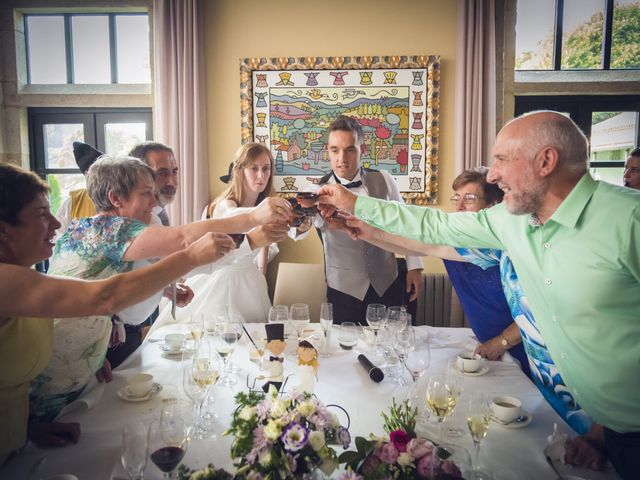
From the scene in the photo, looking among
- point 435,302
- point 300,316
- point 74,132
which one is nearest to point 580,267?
point 300,316

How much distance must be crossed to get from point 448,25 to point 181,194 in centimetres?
291

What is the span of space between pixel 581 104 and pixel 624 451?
4158mm

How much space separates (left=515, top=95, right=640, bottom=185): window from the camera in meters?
4.52

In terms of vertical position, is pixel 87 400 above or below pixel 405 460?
below

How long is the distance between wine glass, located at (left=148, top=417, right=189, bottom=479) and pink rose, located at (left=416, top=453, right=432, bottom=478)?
0.55m

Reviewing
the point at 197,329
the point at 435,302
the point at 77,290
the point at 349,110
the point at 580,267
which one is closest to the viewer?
the point at 77,290

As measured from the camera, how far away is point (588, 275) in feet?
4.60

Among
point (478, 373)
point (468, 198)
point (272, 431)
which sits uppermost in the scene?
point (468, 198)

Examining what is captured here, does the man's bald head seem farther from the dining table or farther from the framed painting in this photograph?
the framed painting

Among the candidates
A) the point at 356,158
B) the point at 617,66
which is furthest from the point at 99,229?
the point at 617,66

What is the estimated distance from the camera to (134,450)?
106 cm

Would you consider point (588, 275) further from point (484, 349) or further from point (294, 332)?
point (294, 332)

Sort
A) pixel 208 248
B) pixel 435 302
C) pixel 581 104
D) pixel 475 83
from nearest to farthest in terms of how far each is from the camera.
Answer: pixel 208 248 < pixel 435 302 < pixel 475 83 < pixel 581 104

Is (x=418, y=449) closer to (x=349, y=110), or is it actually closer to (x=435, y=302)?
(x=435, y=302)
